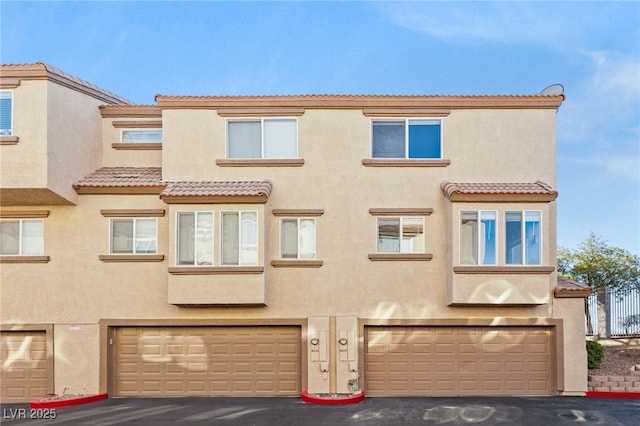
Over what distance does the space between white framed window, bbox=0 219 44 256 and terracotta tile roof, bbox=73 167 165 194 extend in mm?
1598

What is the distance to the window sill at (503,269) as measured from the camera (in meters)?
12.4

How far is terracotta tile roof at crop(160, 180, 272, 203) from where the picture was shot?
12375 millimetres

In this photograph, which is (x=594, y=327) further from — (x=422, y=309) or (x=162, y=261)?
(x=162, y=261)

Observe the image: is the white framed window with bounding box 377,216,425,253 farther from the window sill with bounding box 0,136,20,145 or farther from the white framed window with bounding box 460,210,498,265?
the window sill with bounding box 0,136,20,145

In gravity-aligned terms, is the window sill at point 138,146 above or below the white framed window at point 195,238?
above

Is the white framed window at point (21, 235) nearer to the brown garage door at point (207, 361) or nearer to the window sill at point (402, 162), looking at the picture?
the brown garage door at point (207, 361)

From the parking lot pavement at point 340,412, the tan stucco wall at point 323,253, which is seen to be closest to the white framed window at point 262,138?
the tan stucco wall at point 323,253

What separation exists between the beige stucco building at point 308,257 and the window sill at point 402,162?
0.17ft

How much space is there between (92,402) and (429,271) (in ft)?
30.2

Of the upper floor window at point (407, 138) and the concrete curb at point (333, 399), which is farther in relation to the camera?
the upper floor window at point (407, 138)

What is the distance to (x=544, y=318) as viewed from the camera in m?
13.0

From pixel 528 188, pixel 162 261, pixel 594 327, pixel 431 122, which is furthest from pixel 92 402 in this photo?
pixel 594 327

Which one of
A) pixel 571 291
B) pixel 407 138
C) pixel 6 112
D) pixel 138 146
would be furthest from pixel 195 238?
pixel 571 291

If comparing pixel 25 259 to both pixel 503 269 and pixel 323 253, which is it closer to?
pixel 323 253
